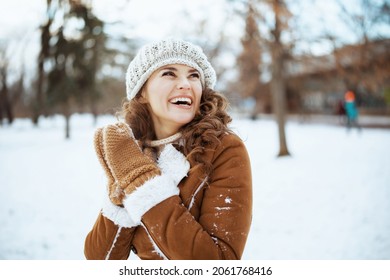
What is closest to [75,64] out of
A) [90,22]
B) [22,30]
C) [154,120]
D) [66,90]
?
[66,90]

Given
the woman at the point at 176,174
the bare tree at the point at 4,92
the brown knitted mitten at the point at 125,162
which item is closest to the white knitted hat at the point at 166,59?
the woman at the point at 176,174

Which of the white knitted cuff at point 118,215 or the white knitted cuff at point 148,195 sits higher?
the white knitted cuff at point 148,195

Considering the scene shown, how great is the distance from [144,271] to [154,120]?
2.19 ft

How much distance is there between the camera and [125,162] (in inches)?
36.9

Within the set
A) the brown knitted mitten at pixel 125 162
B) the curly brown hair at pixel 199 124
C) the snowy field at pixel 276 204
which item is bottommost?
the snowy field at pixel 276 204

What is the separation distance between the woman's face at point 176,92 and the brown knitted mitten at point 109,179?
223mm

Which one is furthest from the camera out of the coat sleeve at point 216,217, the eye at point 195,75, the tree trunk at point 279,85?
the tree trunk at point 279,85

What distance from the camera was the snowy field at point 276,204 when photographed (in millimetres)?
2697

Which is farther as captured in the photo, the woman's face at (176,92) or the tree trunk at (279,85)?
the tree trunk at (279,85)

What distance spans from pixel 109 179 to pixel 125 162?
0.32 feet

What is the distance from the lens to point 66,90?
11.1m

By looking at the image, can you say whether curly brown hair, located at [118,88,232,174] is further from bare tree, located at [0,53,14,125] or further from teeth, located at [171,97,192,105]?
bare tree, located at [0,53,14,125]

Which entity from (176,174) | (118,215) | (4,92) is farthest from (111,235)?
(4,92)

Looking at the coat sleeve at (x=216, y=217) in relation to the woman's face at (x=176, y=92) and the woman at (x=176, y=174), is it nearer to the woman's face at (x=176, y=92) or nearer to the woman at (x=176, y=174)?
the woman at (x=176, y=174)
